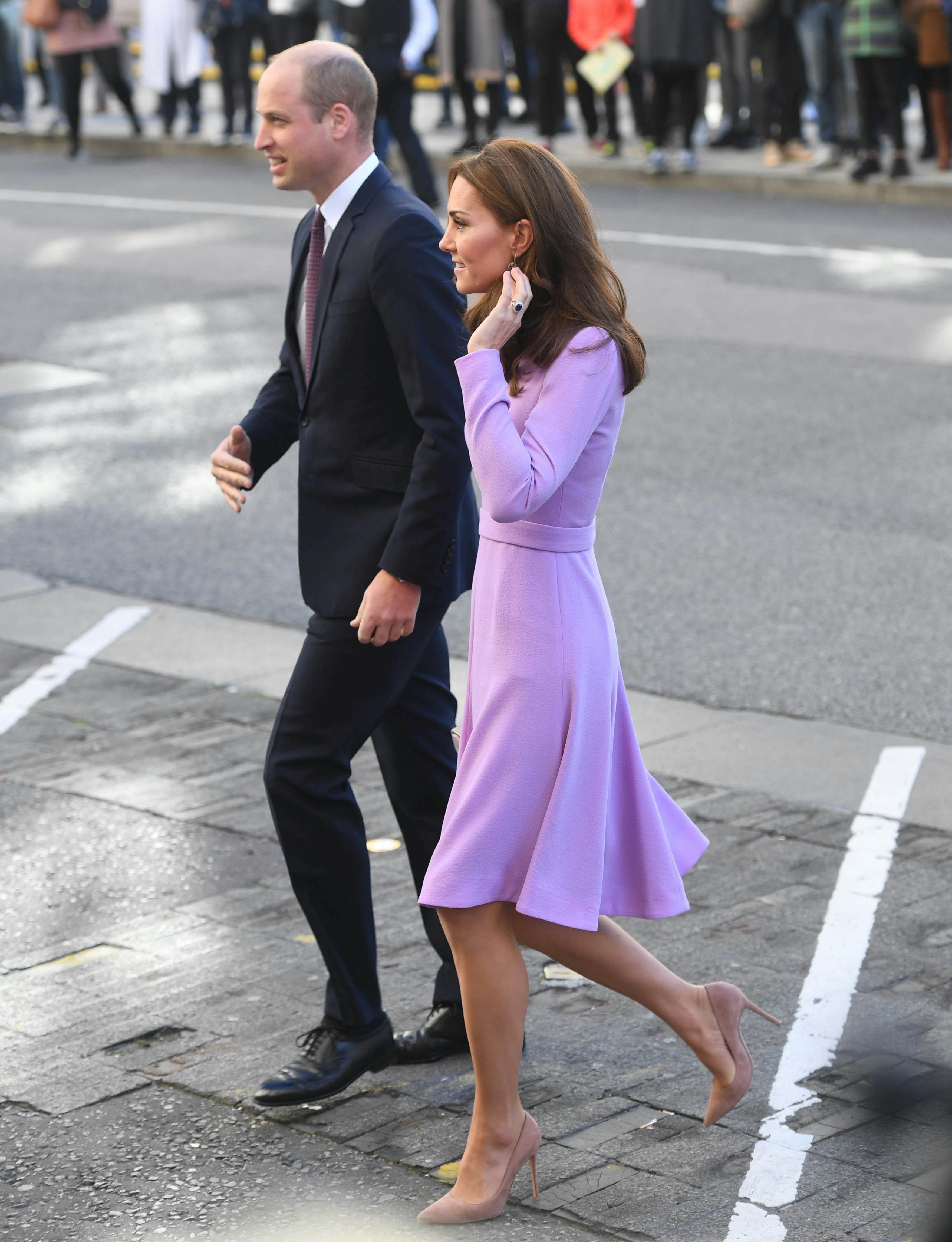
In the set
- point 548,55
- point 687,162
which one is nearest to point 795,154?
point 687,162

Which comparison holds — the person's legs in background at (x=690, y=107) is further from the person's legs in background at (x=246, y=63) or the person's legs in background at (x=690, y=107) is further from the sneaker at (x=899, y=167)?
the person's legs in background at (x=246, y=63)

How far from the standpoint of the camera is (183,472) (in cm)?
954

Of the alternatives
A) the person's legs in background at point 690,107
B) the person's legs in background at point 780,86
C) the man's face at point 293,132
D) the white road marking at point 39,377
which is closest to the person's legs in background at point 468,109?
the person's legs in background at point 690,107

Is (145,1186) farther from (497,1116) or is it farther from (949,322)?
(949,322)

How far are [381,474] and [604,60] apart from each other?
538 inches

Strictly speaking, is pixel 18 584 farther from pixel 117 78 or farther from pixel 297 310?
pixel 117 78

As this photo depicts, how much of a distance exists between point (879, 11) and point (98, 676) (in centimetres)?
1108

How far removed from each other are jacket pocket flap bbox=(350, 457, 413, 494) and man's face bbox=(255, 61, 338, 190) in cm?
56

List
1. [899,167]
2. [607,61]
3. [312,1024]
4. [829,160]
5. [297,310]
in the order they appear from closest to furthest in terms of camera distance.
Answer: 1. [297,310]
2. [312,1024]
3. [899,167]
4. [607,61]
5. [829,160]

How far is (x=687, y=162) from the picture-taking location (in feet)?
59.0

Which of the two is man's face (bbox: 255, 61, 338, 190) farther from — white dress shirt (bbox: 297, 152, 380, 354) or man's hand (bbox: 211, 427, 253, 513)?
man's hand (bbox: 211, 427, 253, 513)

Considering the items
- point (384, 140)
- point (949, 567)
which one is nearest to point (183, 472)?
point (949, 567)

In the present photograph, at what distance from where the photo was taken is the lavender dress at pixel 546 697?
11.2 ft

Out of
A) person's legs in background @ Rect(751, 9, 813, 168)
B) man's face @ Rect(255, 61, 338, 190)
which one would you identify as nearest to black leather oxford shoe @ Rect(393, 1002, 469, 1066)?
man's face @ Rect(255, 61, 338, 190)
